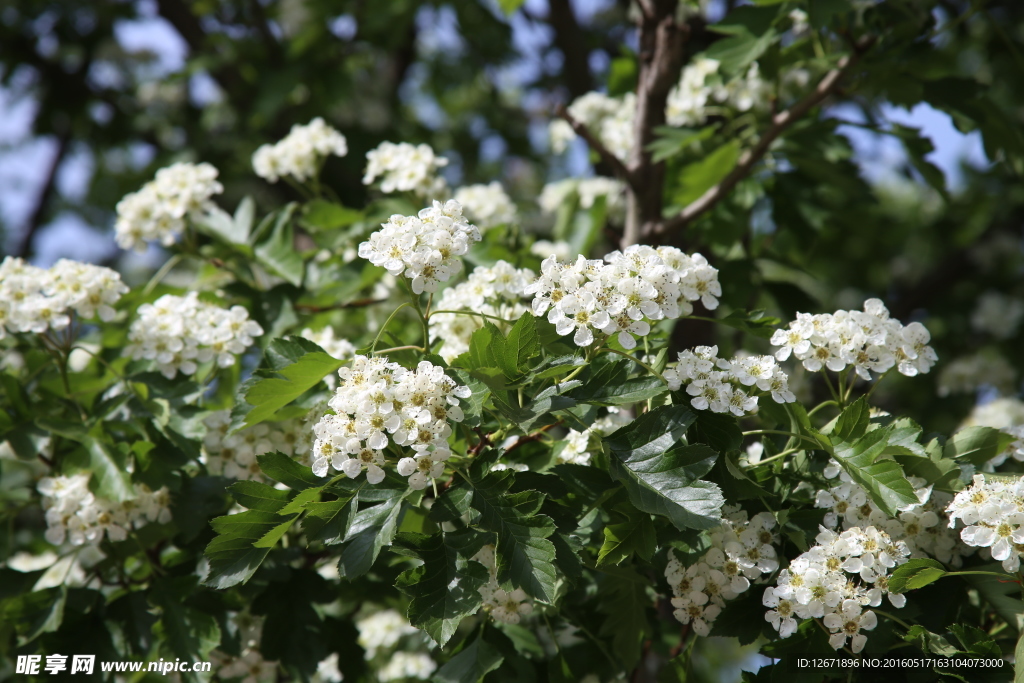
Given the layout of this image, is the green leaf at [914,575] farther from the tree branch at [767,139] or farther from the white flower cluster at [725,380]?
the tree branch at [767,139]

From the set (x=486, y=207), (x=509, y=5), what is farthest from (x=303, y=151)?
(x=509, y=5)

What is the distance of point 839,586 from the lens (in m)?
1.46

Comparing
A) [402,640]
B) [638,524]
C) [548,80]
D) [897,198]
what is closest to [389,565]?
[638,524]

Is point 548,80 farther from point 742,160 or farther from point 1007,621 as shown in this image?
point 1007,621

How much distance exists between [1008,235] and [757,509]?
3978 mm

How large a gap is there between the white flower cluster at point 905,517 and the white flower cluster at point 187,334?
1.44m

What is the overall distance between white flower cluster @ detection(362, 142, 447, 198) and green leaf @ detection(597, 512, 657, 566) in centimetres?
143

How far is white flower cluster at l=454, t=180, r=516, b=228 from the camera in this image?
2.83 m

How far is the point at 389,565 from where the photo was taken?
1.96 metres

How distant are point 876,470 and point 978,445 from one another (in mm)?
289

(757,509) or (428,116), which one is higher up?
(757,509)

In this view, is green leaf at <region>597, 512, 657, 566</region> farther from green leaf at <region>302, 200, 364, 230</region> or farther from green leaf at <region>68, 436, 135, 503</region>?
green leaf at <region>302, 200, 364, 230</region>

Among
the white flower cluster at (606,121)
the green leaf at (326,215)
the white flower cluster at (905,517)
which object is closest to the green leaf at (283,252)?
the green leaf at (326,215)

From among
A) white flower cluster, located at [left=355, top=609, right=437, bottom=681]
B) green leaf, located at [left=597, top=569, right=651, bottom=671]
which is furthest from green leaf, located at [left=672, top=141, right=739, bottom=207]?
white flower cluster, located at [left=355, top=609, right=437, bottom=681]
